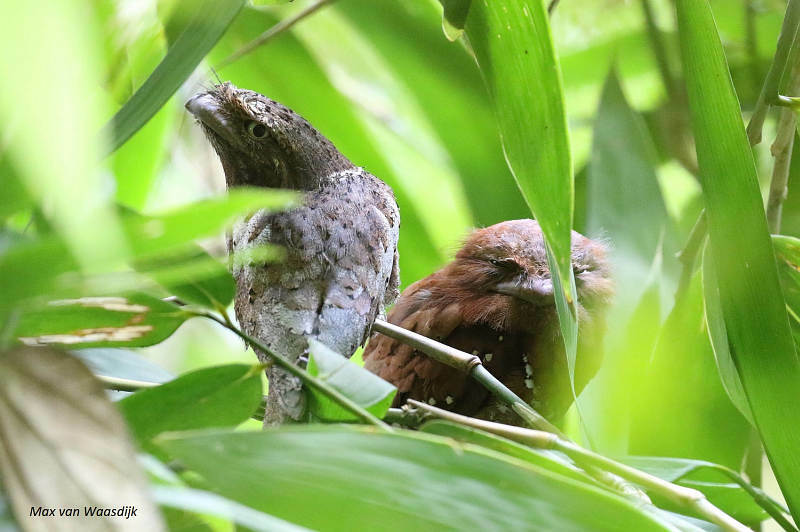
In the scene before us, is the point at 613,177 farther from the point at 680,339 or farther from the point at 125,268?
the point at 125,268

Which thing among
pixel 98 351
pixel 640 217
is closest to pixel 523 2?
pixel 98 351

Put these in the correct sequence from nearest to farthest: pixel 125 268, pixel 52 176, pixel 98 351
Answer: pixel 52 176
pixel 125 268
pixel 98 351

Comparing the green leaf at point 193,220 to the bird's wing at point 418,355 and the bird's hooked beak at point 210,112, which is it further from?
the bird's wing at point 418,355

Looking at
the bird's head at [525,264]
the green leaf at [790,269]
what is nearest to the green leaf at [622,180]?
the bird's head at [525,264]

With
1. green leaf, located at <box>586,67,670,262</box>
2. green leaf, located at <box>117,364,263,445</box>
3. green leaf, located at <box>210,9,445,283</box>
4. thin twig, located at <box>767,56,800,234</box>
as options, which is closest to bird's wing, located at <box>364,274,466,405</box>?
green leaf, located at <box>210,9,445,283</box>
